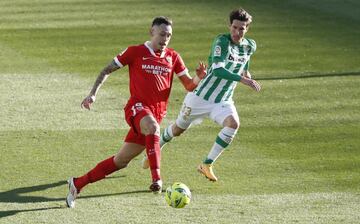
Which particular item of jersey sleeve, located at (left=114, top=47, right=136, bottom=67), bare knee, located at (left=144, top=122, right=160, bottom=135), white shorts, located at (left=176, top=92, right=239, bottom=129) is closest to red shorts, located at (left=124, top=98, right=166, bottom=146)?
bare knee, located at (left=144, top=122, right=160, bottom=135)

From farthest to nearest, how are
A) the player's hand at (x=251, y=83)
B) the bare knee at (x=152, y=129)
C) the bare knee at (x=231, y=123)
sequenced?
the bare knee at (x=231, y=123), the player's hand at (x=251, y=83), the bare knee at (x=152, y=129)

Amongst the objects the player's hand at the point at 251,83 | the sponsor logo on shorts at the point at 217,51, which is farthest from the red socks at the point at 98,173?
the sponsor logo on shorts at the point at 217,51

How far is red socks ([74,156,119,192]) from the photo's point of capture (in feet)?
36.6

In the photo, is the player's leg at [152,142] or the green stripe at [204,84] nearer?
the player's leg at [152,142]

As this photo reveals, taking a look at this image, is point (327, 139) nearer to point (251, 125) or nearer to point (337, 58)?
point (251, 125)

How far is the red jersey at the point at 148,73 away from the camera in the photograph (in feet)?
36.7

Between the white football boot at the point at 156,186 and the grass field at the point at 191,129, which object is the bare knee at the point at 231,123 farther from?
the white football boot at the point at 156,186

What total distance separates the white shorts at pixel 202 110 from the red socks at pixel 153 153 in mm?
2043

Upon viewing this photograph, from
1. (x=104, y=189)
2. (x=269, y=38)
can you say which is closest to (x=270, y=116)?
(x=104, y=189)

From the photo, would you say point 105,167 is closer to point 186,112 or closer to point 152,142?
point 152,142

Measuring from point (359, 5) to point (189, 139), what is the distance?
44.0 ft

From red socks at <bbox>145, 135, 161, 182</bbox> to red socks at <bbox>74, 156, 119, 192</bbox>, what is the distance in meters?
0.57

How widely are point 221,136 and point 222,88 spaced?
2.24ft

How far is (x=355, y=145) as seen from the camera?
14023 mm
